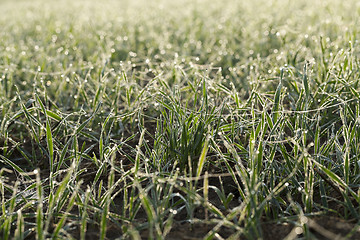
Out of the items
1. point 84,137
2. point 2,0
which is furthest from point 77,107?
point 2,0

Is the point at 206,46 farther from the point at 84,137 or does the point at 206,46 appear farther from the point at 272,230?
the point at 272,230

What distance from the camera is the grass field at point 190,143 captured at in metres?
1.15

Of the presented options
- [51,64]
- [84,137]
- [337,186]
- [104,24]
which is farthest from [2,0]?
[337,186]

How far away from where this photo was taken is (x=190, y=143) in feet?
4.56

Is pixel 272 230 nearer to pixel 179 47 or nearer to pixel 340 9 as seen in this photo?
pixel 179 47

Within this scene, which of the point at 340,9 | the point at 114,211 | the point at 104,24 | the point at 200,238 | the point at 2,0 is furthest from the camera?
the point at 2,0

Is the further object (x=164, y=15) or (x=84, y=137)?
(x=164, y=15)

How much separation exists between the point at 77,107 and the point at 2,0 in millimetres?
15777

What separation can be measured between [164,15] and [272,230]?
3650 millimetres

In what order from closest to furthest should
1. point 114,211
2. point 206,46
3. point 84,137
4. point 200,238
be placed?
point 200,238, point 114,211, point 84,137, point 206,46

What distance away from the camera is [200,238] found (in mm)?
1117

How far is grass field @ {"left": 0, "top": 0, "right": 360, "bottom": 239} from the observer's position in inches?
45.1

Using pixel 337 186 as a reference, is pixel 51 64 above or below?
above

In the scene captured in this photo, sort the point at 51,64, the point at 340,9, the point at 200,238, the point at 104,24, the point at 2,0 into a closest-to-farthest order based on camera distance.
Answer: the point at 200,238 → the point at 51,64 → the point at 340,9 → the point at 104,24 → the point at 2,0
